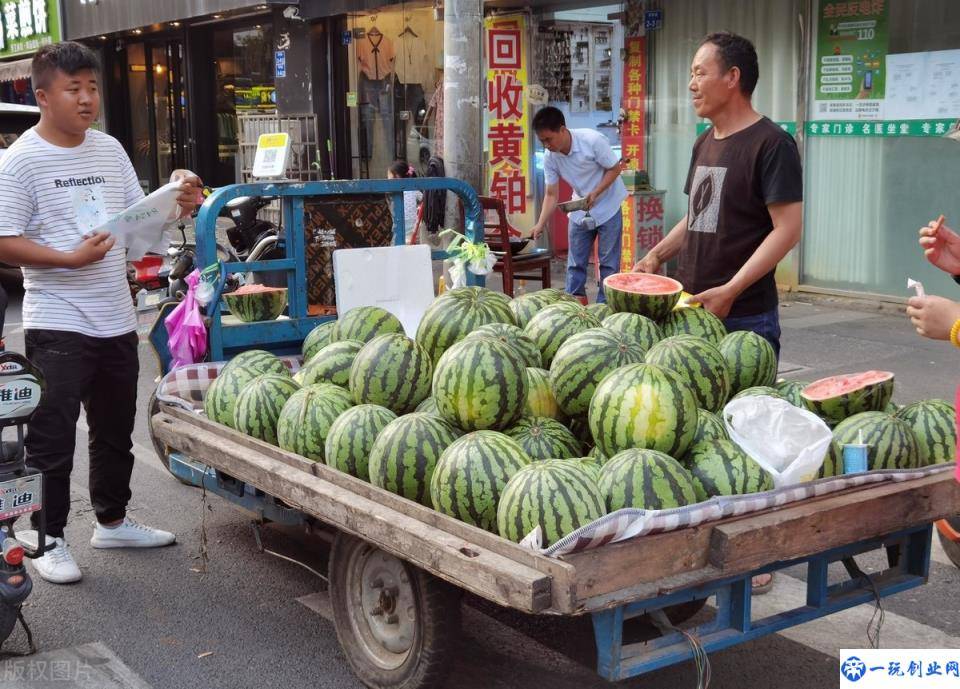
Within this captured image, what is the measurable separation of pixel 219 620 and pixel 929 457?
2.85 m

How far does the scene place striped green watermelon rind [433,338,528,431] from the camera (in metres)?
3.68

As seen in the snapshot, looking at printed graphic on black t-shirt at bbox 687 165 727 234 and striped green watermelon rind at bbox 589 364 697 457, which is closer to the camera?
striped green watermelon rind at bbox 589 364 697 457

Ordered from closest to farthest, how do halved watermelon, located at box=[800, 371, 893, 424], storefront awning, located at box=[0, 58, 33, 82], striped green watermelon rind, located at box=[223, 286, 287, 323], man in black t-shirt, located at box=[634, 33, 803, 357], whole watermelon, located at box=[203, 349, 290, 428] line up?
1. halved watermelon, located at box=[800, 371, 893, 424]
2. whole watermelon, located at box=[203, 349, 290, 428]
3. man in black t-shirt, located at box=[634, 33, 803, 357]
4. striped green watermelon rind, located at box=[223, 286, 287, 323]
5. storefront awning, located at box=[0, 58, 33, 82]

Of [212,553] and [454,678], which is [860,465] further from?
[212,553]

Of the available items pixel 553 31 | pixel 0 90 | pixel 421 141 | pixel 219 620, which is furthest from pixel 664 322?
pixel 0 90

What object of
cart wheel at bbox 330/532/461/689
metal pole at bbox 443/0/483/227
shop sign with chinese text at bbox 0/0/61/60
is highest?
shop sign with chinese text at bbox 0/0/61/60

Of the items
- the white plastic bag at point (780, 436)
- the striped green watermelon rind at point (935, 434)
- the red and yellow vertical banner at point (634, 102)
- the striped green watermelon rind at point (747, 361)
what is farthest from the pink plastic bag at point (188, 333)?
the red and yellow vertical banner at point (634, 102)

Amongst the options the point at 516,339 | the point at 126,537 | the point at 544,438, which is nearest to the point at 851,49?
the point at 516,339

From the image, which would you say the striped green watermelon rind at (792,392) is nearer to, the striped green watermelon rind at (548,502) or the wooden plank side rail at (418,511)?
the striped green watermelon rind at (548,502)

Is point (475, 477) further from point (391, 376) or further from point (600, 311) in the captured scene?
point (600, 311)

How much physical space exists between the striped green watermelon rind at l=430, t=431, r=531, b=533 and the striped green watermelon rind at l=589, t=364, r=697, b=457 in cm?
29

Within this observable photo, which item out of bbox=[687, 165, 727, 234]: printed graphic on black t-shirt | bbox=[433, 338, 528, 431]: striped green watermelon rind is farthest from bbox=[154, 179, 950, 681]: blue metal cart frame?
bbox=[687, 165, 727, 234]: printed graphic on black t-shirt

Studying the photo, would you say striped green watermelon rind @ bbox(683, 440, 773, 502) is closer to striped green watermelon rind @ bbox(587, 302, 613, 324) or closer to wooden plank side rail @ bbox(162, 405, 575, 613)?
wooden plank side rail @ bbox(162, 405, 575, 613)

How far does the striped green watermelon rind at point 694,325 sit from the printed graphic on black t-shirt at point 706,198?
0.65 meters
